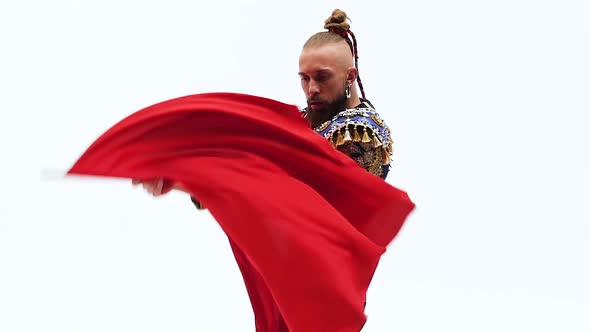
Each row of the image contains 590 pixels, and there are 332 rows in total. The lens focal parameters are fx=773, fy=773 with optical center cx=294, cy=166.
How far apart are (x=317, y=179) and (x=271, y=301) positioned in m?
0.44

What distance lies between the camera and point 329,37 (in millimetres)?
2381

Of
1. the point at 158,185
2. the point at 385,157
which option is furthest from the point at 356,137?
the point at 158,185

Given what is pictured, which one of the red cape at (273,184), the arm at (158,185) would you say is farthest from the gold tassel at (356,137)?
the arm at (158,185)

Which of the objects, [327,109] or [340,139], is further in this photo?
[327,109]

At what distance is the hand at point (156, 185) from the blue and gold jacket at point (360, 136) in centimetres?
55

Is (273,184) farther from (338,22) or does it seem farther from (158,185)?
(338,22)

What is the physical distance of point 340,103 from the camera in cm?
238

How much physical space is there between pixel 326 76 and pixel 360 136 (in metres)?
0.21

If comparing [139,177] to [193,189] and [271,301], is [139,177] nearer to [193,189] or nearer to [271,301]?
[193,189]

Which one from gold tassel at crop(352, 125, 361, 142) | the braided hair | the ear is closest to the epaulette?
gold tassel at crop(352, 125, 361, 142)

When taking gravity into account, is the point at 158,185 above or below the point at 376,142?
below

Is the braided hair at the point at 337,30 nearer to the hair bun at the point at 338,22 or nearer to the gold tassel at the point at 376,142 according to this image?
the hair bun at the point at 338,22

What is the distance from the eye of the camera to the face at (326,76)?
232cm

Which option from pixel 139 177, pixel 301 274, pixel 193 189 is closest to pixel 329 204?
pixel 301 274
